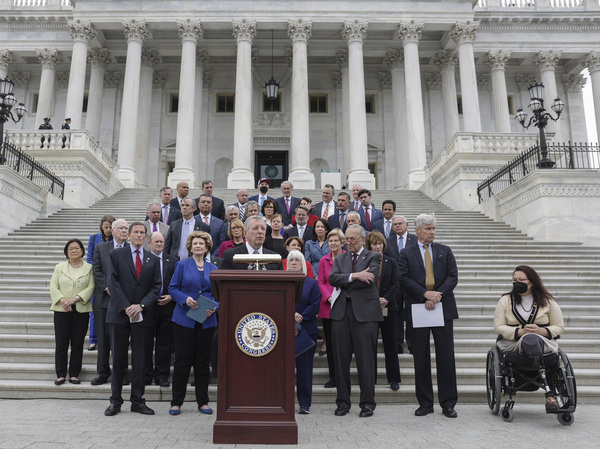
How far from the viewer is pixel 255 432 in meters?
4.62

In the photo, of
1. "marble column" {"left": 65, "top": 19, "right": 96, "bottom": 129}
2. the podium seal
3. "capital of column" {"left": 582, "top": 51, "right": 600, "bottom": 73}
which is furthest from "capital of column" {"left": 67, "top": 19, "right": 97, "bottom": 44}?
"capital of column" {"left": 582, "top": 51, "right": 600, "bottom": 73}

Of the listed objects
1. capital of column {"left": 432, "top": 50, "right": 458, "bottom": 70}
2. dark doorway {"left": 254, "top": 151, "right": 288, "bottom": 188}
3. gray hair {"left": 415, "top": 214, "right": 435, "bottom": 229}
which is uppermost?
capital of column {"left": 432, "top": 50, "right": 458, "bottom": 70}

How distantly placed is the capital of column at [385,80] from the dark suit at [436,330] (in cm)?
2865

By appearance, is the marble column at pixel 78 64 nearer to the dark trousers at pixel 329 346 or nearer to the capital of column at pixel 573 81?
the dark trousers at pixel 329 346

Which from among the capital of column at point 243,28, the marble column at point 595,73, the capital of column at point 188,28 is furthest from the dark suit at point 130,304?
the marble column at point 595,73

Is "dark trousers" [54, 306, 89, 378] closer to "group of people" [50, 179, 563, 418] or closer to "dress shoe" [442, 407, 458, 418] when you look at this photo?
"group of people" [50, 179, 563, 418]

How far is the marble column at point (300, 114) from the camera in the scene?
25453 mm

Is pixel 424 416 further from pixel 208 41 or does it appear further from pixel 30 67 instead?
pixel 30 67

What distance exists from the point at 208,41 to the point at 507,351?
28842 millimetres

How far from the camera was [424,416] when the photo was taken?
5848 millimetres

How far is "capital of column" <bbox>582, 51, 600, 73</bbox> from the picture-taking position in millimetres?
31219

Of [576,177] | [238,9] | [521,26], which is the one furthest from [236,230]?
[521,26]

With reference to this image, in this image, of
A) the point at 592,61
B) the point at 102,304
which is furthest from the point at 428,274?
the point at 592,61

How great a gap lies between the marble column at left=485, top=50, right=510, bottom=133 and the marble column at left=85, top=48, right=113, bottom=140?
23.5 metres
